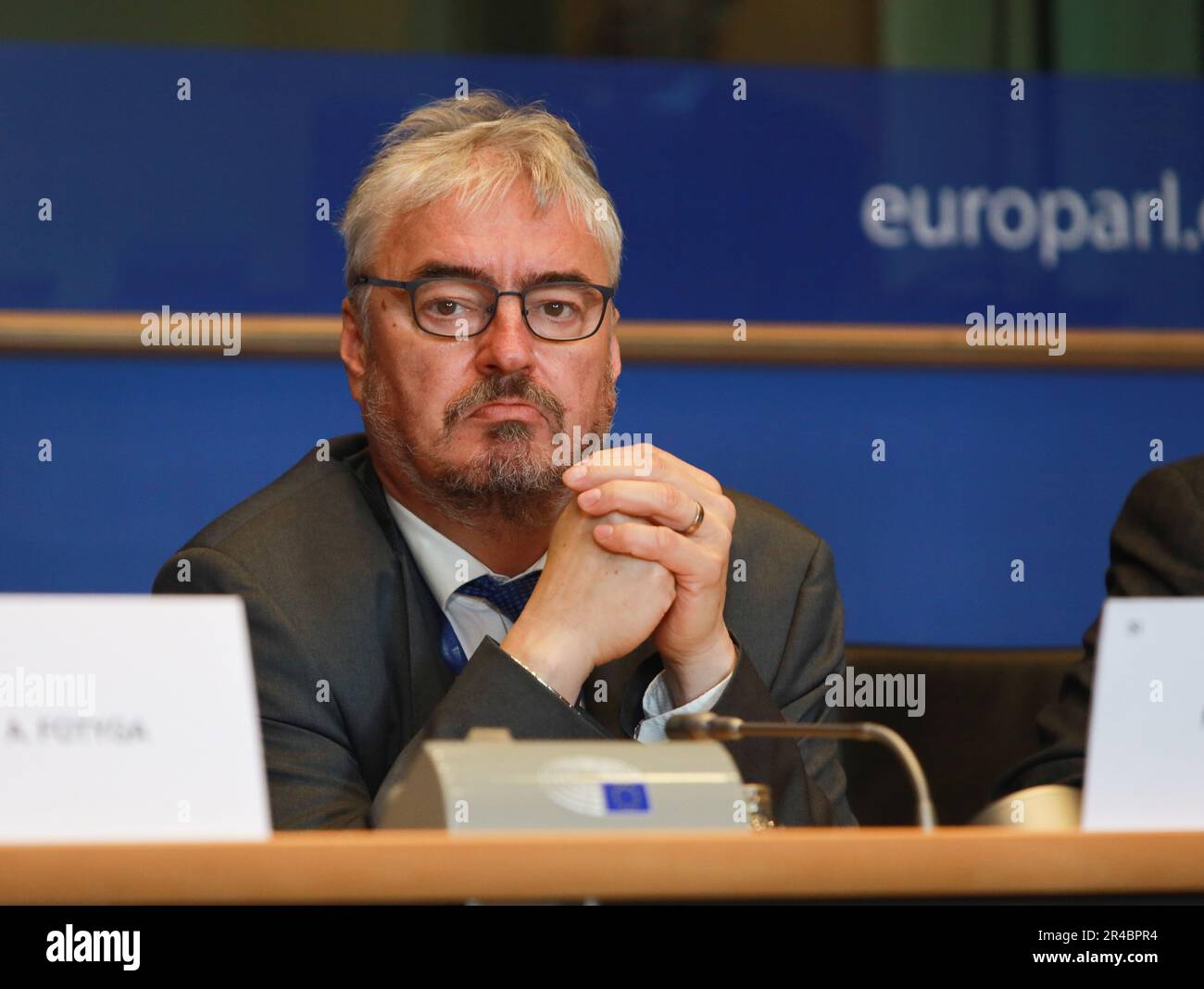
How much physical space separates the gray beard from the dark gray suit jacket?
68 mm

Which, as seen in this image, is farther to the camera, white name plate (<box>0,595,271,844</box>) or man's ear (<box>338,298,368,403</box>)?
man's ear (<box>338,298,368,403</box>)

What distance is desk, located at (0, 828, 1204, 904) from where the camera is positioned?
37.5 inches

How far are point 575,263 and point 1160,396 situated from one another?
1322 millimetres

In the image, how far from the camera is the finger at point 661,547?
168cm

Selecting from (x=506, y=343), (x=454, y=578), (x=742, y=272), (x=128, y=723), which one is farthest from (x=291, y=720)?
(x=742, y=272)

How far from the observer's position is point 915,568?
2801 millimetres

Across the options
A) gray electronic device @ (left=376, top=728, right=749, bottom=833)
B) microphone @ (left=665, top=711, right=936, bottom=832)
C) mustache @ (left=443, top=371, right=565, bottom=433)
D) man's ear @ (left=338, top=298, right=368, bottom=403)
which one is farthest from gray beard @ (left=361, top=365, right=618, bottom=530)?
gray electronic device @ (left=376, top=728, right=749, bottom=833)

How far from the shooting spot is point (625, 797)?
3.67ft

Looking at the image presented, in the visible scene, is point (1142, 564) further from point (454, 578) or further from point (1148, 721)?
point (1148, 721)

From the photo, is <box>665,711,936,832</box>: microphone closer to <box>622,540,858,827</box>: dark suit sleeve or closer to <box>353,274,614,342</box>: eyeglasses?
<box>622,540,858,827</box>: dark suit sleeve

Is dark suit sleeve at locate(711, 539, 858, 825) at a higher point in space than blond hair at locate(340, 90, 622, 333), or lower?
lower

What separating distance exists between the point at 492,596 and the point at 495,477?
0.44ft
